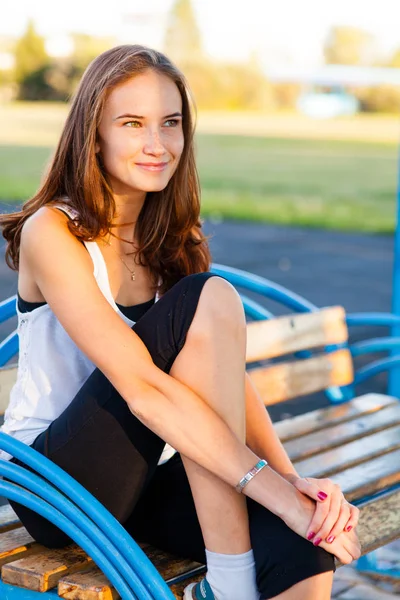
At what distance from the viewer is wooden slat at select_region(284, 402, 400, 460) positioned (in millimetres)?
3286

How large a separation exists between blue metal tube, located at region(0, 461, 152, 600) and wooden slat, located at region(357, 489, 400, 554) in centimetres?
69

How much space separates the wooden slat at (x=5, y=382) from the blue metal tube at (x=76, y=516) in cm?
74

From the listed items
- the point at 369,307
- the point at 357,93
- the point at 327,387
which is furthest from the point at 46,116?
the point at 327,387

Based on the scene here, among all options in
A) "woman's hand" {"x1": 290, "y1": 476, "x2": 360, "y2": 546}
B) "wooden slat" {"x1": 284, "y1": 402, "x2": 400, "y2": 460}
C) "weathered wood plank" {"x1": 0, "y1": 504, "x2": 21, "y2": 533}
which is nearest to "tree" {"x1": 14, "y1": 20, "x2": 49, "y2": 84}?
"wooden slat" {"x1": 284, "y1": 402, "x2": 400, "y2": 460}

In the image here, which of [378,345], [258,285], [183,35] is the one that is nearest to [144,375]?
[258,285]

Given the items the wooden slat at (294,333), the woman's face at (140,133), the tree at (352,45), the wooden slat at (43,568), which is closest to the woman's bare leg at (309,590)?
the wooden slat at (43,568)

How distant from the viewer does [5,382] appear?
299 cm

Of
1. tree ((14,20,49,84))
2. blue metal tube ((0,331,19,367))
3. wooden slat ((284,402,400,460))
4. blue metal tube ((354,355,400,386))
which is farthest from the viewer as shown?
tree ((14,20,49,84))

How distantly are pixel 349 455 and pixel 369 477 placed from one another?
24cm

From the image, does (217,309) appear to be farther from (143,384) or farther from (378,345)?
(378,345)

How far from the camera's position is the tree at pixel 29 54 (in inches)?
1479

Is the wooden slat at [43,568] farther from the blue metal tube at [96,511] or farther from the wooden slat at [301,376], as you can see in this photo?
the wooden slat at [301,376]

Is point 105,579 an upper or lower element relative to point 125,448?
lower

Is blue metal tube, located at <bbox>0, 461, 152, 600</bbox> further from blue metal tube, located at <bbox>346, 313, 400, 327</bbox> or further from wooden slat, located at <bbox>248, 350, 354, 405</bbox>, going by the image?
blue metal tube, located at <bbox>346, 313, 400, 327</bbox>
